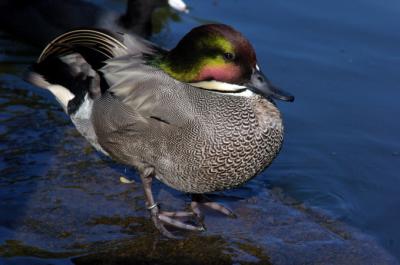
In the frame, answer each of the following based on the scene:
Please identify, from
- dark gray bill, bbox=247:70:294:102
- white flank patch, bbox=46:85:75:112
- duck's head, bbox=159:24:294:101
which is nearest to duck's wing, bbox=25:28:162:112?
white flank patch, bbox=46:85:75:112

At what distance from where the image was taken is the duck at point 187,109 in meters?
4.30

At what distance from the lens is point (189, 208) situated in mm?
4957

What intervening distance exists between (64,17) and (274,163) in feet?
10.3

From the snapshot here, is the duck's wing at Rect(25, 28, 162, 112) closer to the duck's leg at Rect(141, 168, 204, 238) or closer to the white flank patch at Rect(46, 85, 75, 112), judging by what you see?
the white flank patch at Rect(46, 85, 75, 112)

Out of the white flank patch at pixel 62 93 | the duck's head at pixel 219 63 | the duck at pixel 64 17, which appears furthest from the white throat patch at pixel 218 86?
the duck at pixel 64 17

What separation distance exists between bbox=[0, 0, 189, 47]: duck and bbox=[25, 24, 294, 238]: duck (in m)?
3.04

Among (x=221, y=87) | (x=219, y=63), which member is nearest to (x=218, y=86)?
(x=221, y=87)

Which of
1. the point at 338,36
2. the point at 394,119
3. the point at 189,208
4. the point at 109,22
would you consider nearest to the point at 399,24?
the point at 338,36

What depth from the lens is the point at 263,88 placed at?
4.34 m

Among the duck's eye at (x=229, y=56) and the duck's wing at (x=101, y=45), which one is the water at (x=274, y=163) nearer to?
the duck's wing at (x=101, y=45)

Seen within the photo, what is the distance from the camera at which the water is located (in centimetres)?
447

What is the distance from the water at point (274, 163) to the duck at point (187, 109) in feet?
1.15

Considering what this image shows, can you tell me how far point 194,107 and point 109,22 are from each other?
148 inches

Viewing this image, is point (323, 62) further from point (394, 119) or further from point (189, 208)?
point (189, 208)
